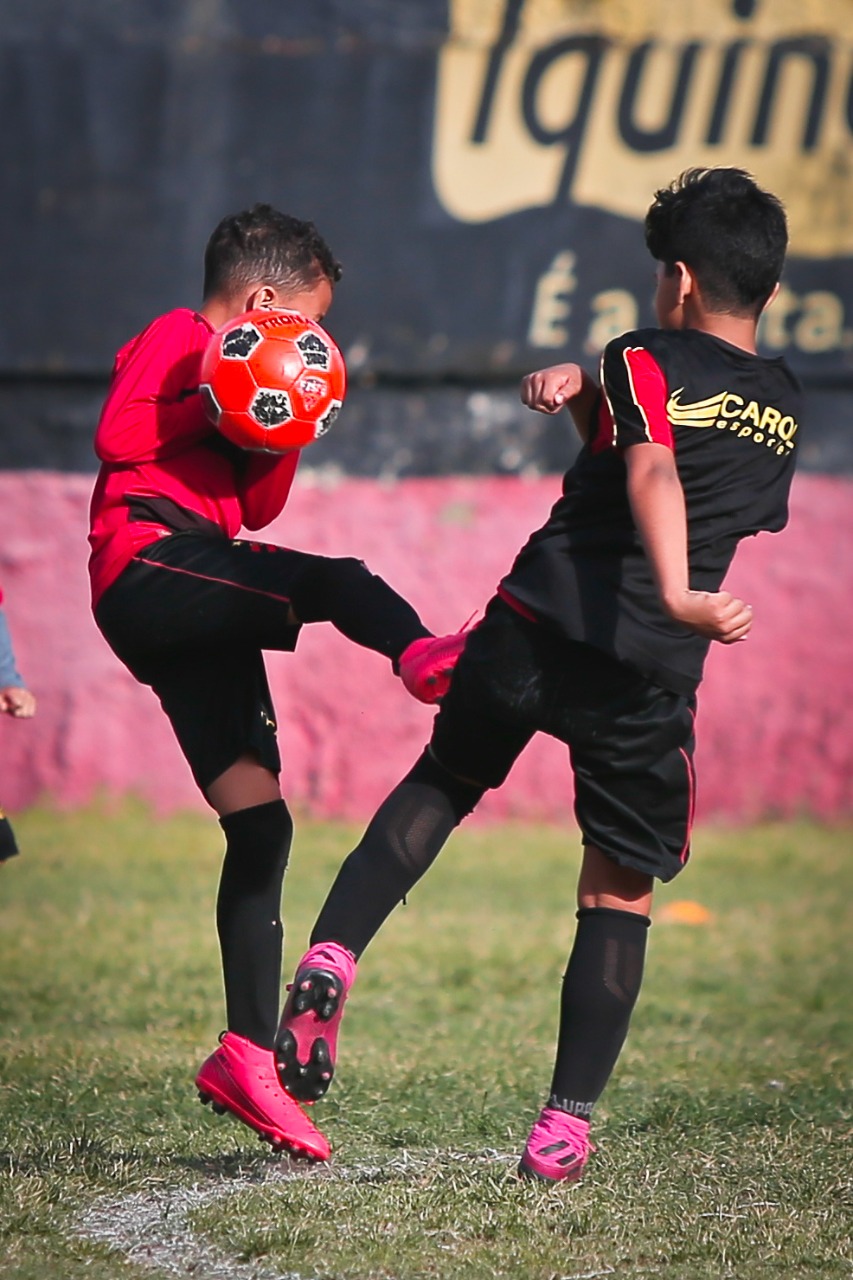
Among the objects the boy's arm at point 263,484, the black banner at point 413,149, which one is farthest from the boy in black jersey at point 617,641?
the black banner at point 413,149

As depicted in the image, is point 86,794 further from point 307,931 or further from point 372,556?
point 307,931

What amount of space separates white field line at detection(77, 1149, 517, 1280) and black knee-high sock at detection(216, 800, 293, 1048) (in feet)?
1.03


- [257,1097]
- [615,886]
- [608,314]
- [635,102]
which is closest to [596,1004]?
[615,886]

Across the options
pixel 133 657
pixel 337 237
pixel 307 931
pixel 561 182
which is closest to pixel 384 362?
pixel 337 237

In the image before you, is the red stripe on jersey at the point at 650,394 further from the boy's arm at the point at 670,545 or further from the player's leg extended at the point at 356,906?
Result: the player's leg extended at the point at 356,906

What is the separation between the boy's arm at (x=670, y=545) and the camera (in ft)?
9.95

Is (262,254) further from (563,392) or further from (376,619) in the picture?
(376,619)

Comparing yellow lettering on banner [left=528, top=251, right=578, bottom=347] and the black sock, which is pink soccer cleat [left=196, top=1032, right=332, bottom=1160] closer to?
the black sock

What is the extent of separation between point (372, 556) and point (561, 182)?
2399mm

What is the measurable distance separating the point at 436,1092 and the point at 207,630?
63.1 inches

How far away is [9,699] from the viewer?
162 inches

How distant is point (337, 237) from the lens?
9.43 metres

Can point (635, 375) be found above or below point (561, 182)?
below

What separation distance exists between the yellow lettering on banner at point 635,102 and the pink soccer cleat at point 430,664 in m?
6.49
